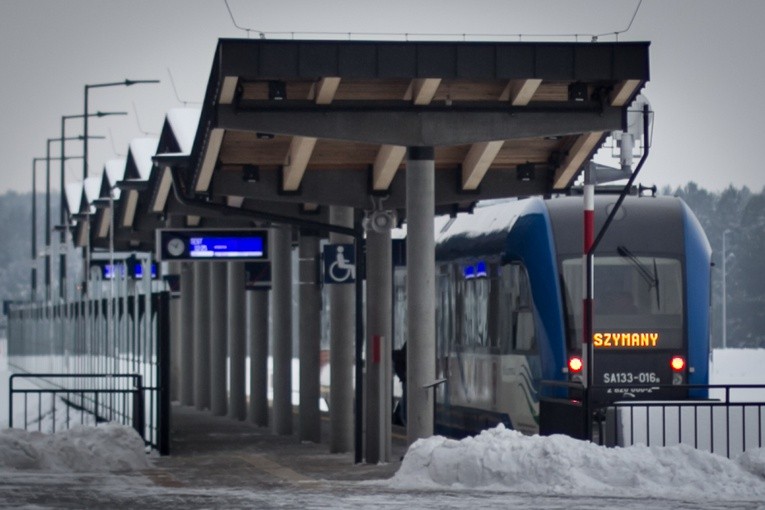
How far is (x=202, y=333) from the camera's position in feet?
131

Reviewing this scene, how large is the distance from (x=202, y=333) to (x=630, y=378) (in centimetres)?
1853

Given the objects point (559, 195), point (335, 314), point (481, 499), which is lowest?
point (481, 499)

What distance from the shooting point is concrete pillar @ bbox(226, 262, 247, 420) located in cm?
3456

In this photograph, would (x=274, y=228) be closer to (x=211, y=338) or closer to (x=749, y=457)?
(x=211, y=338)

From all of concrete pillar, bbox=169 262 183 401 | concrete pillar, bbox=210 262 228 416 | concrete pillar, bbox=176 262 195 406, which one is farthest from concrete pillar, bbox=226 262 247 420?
concrete pillar, bbox=169 262 183 401

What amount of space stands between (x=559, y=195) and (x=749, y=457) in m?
8.83

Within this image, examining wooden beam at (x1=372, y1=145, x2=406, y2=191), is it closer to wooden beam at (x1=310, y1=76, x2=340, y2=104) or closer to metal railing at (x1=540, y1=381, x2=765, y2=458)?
wooden beam at (x1=310, y1=76, x2=340, y2=104)

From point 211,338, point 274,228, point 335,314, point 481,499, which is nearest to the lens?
point 481,499

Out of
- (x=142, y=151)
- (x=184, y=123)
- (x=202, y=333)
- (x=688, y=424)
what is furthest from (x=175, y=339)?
(x=688, y=424)

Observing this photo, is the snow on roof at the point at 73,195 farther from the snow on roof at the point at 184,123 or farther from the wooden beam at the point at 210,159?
the wooden beam at the point at 210,159

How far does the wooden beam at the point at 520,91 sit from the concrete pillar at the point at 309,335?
24.4ft

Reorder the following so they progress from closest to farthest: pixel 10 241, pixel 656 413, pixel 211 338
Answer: pixel 656 413 < pixel 211 338 < pixel 10 241

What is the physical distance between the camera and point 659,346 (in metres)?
23.1

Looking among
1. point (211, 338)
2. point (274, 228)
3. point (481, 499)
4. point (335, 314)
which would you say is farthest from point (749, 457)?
point (211, 338)
